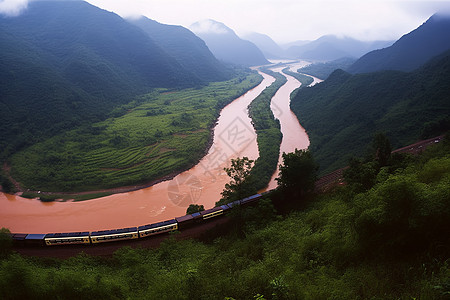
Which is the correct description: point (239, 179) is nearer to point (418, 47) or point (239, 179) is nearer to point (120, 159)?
point (120, 159)

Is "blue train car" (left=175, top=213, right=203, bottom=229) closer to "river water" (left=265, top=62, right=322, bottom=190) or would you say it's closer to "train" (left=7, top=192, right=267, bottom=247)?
"train" (left=7, top=192, right=267, bottom=247)

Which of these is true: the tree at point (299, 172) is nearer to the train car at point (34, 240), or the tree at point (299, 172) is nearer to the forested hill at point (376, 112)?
the forested hill at point (376, 112)

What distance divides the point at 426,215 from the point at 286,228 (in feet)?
32.5

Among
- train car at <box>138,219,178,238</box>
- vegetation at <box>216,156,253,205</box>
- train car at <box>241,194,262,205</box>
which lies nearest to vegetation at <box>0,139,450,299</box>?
train car at <box>138,219,178,238</box>

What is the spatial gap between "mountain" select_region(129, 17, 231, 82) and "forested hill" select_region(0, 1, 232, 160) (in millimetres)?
1985

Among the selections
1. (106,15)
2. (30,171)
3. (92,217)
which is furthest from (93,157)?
(106,15)

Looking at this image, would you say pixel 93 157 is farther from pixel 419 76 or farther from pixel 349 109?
pixel 419 76

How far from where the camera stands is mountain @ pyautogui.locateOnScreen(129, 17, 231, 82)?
138 metres

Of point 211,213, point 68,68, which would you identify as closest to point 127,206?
point 211,213

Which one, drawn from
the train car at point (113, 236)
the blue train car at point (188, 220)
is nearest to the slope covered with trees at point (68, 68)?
the train car at point (113, 236)

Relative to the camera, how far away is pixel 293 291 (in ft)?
31.7

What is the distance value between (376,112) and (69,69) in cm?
9354

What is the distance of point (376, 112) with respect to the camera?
5159cm

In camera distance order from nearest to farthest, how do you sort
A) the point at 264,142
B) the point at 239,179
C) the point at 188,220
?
the point at 239,179 → the point at 188,220 → the point at 264,142
